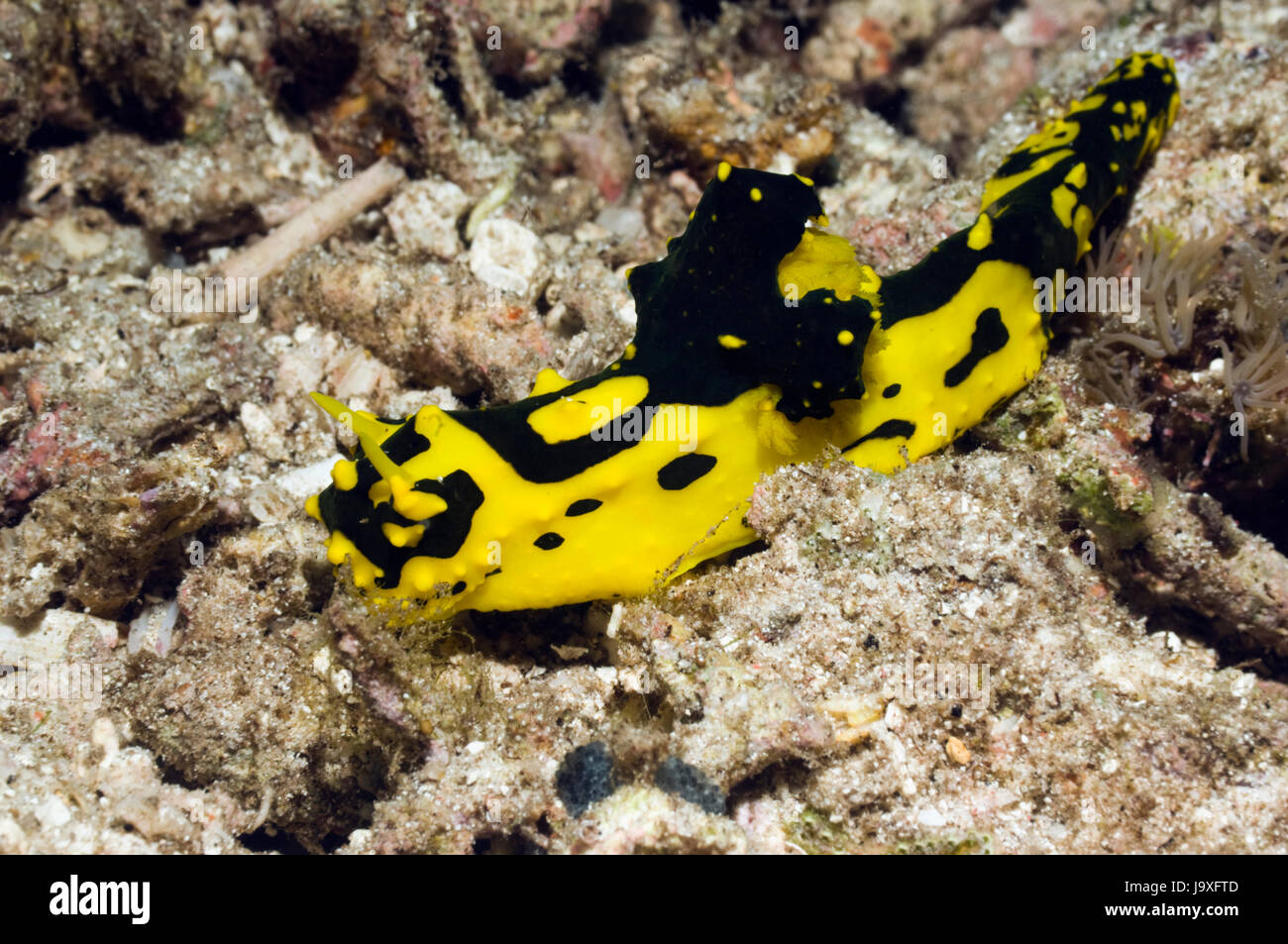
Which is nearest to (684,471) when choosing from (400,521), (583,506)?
(583,506)

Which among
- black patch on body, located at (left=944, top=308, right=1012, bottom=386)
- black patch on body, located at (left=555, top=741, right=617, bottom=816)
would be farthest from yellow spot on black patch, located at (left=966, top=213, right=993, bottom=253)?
black patch on body, located at (left=555, top=741, right=617, bottom=816)

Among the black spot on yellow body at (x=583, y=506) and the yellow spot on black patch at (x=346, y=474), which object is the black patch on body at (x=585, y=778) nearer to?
the black spot on yellow body at (x=583, y=506)

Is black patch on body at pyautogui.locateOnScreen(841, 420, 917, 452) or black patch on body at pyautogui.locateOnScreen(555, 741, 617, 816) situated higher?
black patch on body at pyautogui.locateOnScreen(841, 420, 917, 452)

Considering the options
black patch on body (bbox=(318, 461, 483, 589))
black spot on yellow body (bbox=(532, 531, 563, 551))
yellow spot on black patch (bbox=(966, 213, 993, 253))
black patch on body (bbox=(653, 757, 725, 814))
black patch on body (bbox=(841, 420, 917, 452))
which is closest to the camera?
black patch on body (bbox=(653, 757, 725, 814))

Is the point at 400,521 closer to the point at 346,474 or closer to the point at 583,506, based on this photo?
the point at 346,474

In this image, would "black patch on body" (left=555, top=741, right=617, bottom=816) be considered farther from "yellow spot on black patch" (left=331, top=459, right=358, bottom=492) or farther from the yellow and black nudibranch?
"yellow spot on black patch" (left=331, top=459, right=358, bottom=492)

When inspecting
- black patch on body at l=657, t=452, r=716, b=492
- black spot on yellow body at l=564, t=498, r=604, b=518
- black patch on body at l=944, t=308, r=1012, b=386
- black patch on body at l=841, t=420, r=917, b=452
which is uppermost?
black patch on body at l=944, t=308, r=1012, b=386
